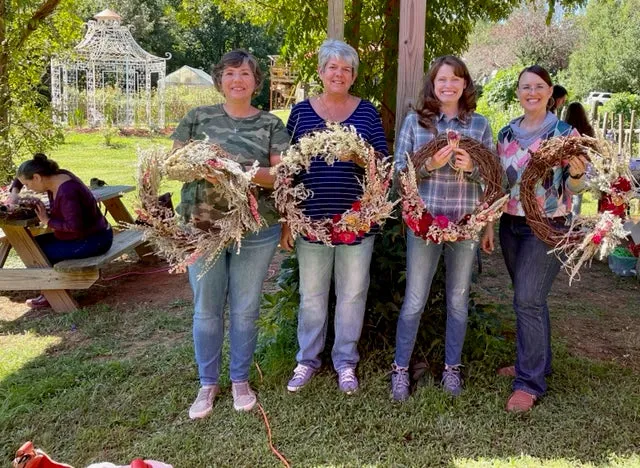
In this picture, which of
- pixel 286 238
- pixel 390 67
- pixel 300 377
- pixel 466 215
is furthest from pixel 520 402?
pixel 390 67

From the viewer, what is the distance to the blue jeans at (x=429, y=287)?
2844 mm

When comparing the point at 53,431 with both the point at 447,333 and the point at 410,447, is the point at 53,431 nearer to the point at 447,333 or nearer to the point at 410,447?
the point at 410,447

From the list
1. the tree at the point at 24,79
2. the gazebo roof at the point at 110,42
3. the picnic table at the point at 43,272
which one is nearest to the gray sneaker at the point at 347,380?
the picnic table at the point at 43,272

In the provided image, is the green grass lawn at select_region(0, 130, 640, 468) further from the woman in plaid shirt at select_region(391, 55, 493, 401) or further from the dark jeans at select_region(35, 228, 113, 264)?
the dark jeans at select_region(35, 228, 113, 264)

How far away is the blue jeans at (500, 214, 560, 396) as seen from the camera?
9.20 ft

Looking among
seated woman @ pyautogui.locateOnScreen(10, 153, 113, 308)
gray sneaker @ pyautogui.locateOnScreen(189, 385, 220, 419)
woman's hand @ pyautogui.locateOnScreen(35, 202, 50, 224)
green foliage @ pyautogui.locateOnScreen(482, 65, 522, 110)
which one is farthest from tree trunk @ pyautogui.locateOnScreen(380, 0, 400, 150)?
green foliage @ pyautogui.locateOnScreen(482, 65, 522, 110)

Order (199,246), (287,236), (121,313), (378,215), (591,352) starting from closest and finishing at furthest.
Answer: (199,246) < (378,215) < (287,236) < (591,352) < (121,313)

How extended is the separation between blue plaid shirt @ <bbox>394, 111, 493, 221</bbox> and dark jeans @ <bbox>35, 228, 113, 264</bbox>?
9.87ft

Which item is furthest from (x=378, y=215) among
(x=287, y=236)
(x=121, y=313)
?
(x=121, y=313)

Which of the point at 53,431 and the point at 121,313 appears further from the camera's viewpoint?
the point at 121,313

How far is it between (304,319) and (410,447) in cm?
83

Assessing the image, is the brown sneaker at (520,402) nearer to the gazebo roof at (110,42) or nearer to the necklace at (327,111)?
the necklace at (327,111)

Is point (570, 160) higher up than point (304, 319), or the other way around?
point (570, 160)

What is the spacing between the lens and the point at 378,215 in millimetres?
2711
